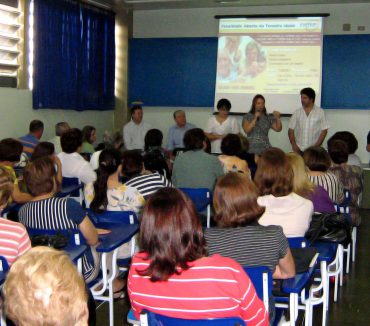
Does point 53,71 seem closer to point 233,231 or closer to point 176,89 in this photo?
point 176,89

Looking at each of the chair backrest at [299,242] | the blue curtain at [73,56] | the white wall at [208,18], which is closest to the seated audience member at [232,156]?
the chair backrest at [299,242]

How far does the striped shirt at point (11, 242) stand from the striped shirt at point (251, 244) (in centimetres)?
90

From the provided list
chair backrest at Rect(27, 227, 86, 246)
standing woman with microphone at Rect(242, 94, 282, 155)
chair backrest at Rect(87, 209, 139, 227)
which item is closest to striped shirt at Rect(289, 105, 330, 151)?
standing woman with microphone at Rect(242, 94, 282, 155)

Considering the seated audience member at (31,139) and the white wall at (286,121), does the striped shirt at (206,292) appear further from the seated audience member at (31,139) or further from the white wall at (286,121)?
the white wall at (286,121)

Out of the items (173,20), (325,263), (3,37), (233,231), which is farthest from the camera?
(173,20)

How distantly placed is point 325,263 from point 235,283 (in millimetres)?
1463

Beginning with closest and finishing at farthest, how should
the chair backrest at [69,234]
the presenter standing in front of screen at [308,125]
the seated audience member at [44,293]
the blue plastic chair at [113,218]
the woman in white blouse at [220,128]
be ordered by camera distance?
the seated audience member at [44,293] → the chair backrest at [69,234] → the blue plastic chair at [113,218] → the presenter standing in front of screen at [308,125] → the woman in white blouse at [220,128]

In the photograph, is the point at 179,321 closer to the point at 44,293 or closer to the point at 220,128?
the point at 44,293

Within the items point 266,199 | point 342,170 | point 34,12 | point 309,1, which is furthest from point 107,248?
point 309,1

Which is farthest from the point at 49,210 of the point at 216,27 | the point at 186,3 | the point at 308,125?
the point at 216,27

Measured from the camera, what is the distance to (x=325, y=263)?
3.14m

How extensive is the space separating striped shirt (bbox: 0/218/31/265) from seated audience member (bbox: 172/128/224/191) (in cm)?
275

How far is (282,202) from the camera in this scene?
3221 mm

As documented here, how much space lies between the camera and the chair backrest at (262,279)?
2.27 meters
